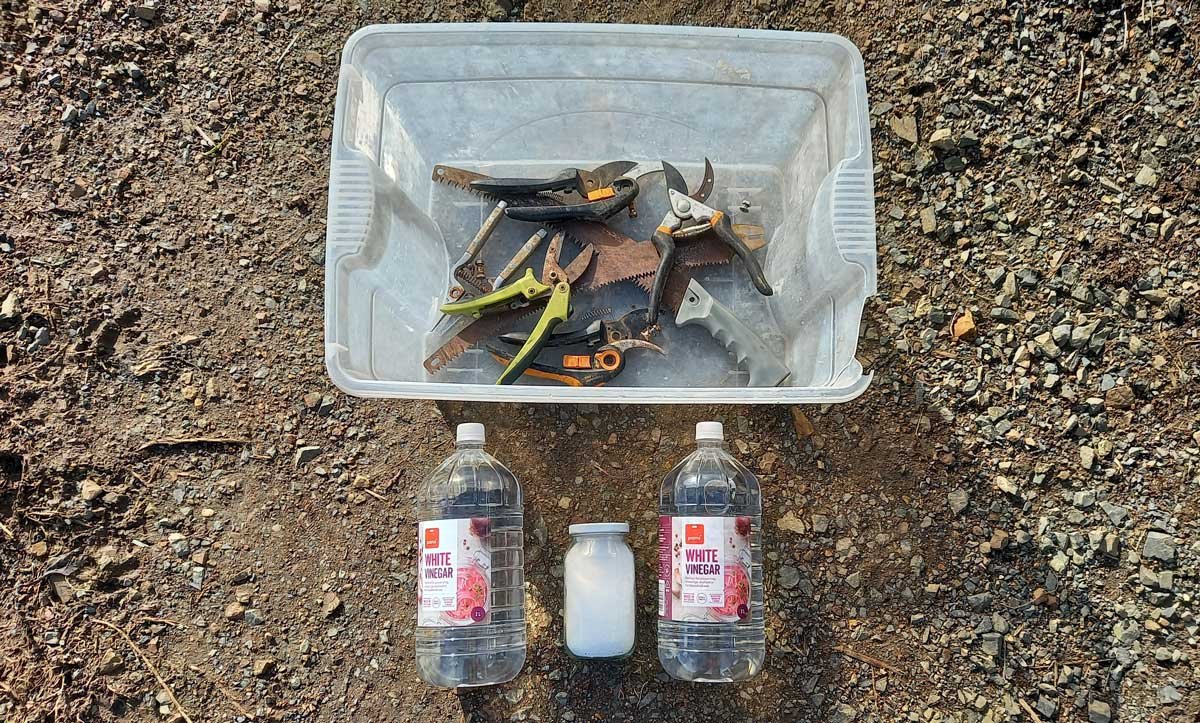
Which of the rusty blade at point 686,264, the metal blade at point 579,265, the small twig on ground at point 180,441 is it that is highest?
the metal blade at point 579,265

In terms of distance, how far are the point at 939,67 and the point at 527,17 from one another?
1109mm

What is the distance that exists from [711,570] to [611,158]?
1088 millimetres

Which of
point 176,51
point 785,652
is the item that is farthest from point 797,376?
point 176,51

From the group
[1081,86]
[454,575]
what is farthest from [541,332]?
[1081,86]

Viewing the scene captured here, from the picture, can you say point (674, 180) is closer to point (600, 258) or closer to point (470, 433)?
point (600, 258)

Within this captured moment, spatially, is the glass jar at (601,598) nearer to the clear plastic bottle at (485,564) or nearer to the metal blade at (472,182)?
the clear plastic bottle at (485,564)

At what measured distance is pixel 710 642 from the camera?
1791 mm

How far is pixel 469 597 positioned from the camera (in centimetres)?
166

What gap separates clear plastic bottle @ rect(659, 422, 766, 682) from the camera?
1651mm

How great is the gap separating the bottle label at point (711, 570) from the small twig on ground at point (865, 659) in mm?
329

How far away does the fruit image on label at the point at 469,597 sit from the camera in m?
1.66

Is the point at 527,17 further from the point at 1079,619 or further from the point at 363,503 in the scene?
the point at 1079,619

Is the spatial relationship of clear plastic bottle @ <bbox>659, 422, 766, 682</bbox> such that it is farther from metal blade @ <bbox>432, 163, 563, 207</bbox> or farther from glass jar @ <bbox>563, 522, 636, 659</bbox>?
metal blade @ <bbox>432, 163, 563, 207</bbox>

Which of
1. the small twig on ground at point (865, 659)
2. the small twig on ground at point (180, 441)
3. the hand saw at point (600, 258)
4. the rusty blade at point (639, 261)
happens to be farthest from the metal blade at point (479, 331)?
the small twig on ground at point (865, 659)
